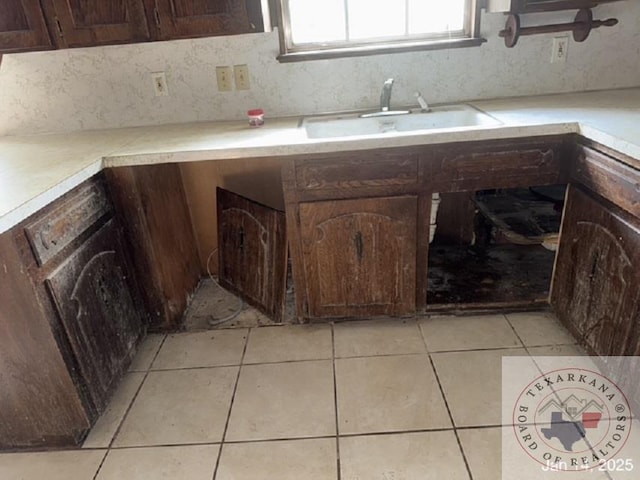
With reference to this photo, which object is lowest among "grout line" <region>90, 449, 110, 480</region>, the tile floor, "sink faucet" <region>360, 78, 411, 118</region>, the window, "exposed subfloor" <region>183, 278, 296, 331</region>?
"grout line" <region>90, 449, 110, 480</region>

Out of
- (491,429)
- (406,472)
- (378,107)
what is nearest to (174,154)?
(378,107)

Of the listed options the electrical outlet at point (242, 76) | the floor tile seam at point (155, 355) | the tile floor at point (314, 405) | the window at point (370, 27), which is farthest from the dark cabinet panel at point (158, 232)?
the window at point (370, 27)

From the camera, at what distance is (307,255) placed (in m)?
1.76

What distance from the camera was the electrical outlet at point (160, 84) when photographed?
2.00 meters

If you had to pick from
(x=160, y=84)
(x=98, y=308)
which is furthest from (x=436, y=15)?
(x=98, y=308)

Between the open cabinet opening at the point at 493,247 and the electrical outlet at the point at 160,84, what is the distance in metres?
1.35

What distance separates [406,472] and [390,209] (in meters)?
0.90

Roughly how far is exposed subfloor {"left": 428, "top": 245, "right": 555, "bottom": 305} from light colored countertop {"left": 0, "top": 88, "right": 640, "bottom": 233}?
0.76m

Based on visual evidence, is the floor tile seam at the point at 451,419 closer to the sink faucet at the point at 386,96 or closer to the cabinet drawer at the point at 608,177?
the cabinet drawer at the point at 608,177

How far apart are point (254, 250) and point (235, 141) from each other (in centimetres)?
55

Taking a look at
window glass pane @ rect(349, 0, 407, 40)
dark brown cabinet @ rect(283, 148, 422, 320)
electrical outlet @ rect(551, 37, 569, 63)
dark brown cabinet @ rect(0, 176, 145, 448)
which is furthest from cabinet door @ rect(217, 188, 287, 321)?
electrical outlet @ rect(551, 37, 569, 63)

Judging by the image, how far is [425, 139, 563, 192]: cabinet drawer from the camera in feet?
5.21

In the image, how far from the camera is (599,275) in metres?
1.48

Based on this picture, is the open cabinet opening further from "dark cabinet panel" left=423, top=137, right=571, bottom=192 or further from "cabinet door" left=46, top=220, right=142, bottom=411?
"cabinet door" left=46, top=220, right=142, bottom=411
